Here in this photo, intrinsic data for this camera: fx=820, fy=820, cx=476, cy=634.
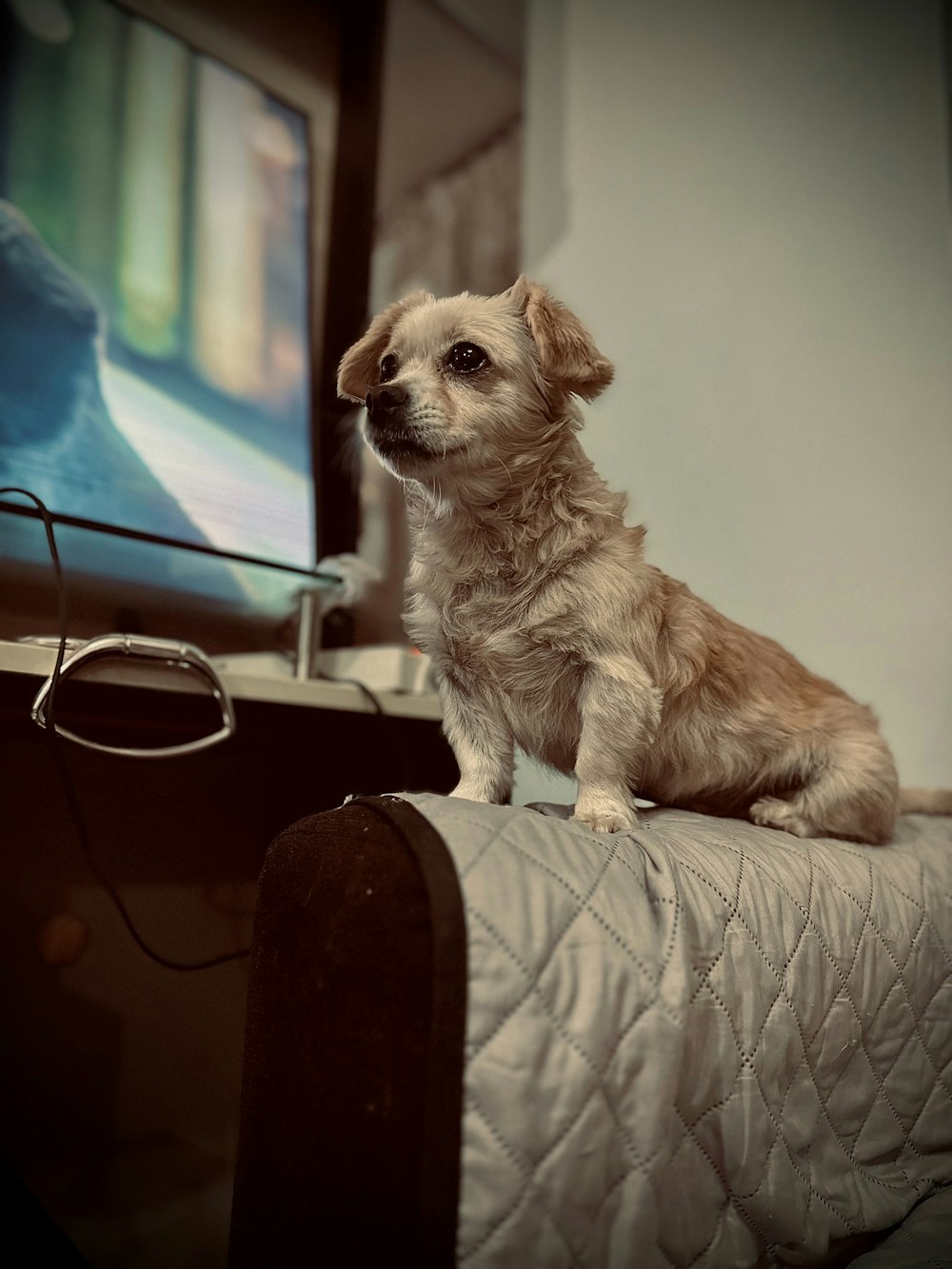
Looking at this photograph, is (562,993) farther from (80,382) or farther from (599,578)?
(80,382)

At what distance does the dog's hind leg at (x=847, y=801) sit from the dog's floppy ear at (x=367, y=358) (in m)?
0.60

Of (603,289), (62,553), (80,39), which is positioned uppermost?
(80,39)

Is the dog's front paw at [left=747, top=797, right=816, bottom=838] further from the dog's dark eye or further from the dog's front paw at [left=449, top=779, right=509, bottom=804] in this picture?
the dog's dark eye

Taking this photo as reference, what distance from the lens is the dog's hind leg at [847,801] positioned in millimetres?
810

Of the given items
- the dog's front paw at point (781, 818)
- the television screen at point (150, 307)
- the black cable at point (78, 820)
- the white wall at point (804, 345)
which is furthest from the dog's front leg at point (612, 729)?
the television screen at point (150, 307)

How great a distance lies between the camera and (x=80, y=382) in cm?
115

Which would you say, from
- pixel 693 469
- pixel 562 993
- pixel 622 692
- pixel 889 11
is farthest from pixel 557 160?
pixel 562 993

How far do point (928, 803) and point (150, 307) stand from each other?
131cm

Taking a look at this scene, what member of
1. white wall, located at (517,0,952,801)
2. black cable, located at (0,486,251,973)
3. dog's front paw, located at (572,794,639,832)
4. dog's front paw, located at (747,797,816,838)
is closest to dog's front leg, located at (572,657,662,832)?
dog's front paw, located at (572,794,639,832)

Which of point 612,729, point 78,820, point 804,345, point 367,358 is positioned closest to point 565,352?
point 367,358

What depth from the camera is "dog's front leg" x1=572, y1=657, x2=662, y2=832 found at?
69cm

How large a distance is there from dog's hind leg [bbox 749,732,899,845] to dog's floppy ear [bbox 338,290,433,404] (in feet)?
1.97

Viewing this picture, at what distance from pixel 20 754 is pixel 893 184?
4.74ft

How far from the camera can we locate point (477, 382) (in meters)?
0.77
